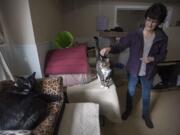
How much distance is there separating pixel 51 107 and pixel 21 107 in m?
0.26

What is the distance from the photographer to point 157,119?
1.88 metres

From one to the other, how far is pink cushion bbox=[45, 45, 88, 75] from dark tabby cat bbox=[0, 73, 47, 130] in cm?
40

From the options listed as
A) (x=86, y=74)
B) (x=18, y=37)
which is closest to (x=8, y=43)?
(x=18, y=37)

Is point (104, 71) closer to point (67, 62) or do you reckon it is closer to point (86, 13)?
point (67, 62)

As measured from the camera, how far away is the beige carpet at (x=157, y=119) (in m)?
1.71

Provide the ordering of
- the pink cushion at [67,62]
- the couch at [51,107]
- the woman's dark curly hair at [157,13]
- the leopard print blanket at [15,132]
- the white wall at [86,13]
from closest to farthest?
1. the leopard print blanket at [15,132]
2. the couch at [51,107]
3. the woman's dark curly hair at [157,13]
4. the pink cushion at [67,62]
5. the white wall at [86,13]

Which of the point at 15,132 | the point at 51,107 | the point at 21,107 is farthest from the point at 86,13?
the point at 15,132

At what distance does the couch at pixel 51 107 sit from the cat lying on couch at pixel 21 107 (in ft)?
0.15

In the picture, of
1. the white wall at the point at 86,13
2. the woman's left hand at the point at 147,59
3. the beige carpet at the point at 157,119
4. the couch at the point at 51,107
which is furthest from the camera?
the white wall at the point at 86,13

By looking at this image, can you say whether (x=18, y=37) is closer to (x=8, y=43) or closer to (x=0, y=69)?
(x=8, y=43)

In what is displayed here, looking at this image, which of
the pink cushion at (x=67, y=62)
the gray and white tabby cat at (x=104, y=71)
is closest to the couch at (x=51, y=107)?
the pink cushion at (x=67, y=62)

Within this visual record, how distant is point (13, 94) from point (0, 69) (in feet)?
1.24

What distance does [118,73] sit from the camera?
291 cm

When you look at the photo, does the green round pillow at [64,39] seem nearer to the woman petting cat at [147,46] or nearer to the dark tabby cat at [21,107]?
the woman petting cat at [147,46]
